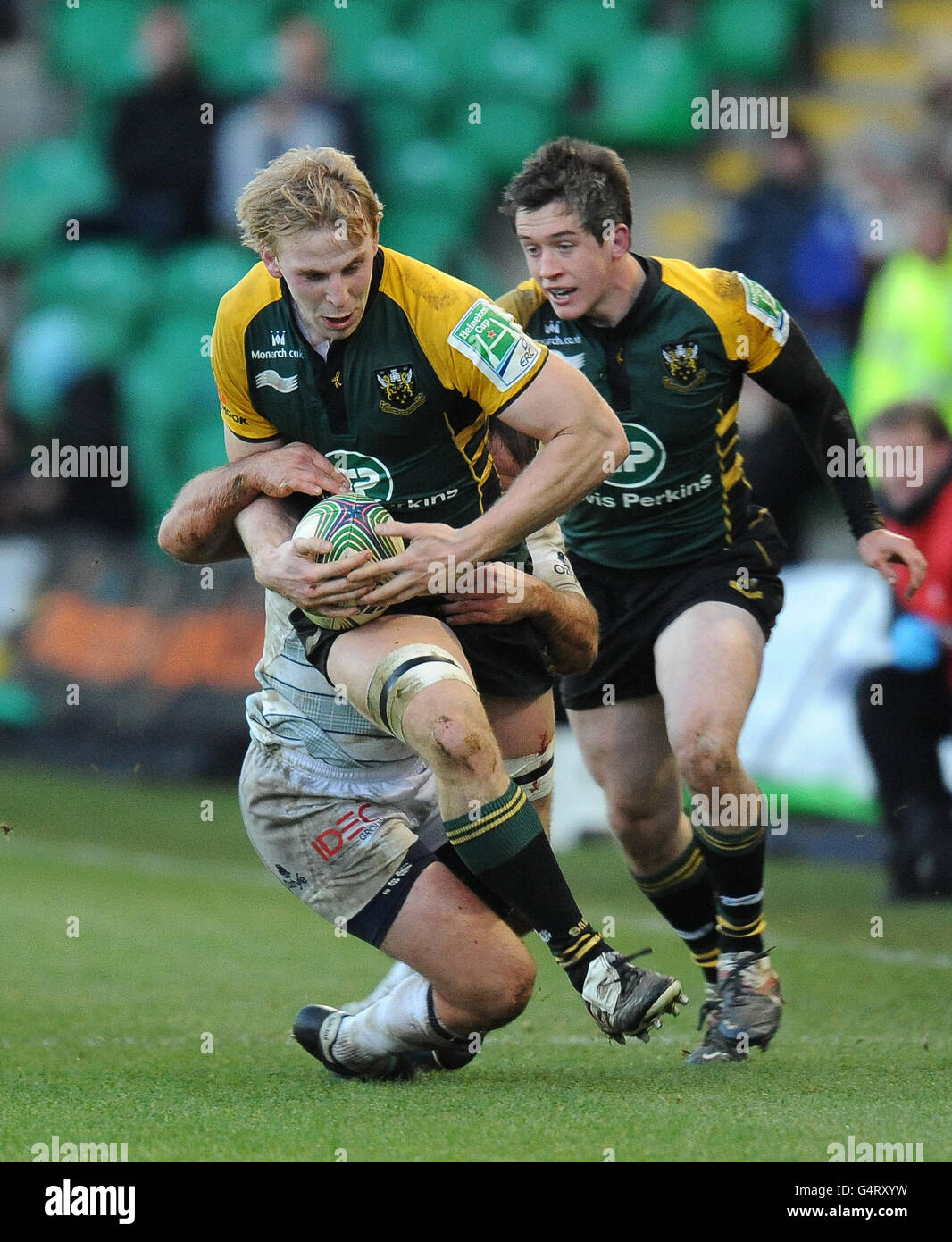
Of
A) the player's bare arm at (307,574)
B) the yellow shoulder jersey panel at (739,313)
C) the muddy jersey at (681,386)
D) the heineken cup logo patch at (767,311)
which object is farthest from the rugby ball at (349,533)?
the heineken cup logo patch at (767,311)

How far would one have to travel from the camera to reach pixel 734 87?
1405 centimetres

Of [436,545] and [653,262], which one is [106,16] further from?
[436,545]

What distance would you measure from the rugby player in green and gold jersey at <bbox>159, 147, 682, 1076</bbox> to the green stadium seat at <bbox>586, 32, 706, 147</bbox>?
9735 mm

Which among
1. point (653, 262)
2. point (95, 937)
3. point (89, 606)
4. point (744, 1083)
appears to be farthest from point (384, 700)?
point (89, 606)

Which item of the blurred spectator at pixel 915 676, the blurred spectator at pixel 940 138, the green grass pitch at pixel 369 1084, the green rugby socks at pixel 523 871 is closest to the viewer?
the green grass pitch at pixel 369 1084

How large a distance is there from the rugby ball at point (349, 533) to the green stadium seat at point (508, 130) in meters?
10.5

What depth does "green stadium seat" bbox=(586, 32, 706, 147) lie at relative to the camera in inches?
548

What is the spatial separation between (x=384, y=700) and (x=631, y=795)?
1.54 meters

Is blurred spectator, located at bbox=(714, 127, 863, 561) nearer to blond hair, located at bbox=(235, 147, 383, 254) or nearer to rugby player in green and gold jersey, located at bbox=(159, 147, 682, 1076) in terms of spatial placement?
rugby player in green and gold jersey, located at bbox=(159, 147, 682, 1076)

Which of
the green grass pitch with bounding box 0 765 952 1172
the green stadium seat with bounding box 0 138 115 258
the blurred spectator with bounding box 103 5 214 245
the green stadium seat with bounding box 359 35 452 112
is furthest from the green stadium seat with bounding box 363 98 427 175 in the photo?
→ the green grass pitch with bounding box 0 765 952 1172

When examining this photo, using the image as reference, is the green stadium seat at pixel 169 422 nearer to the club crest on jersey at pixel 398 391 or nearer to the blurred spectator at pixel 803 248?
the blurred spectator at pixel 803 248

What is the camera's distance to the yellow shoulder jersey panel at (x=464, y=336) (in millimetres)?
4398

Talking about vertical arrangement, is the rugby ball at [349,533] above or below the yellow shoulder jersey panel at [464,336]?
below

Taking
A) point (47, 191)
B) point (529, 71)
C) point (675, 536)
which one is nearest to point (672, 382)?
point (675, 536)
